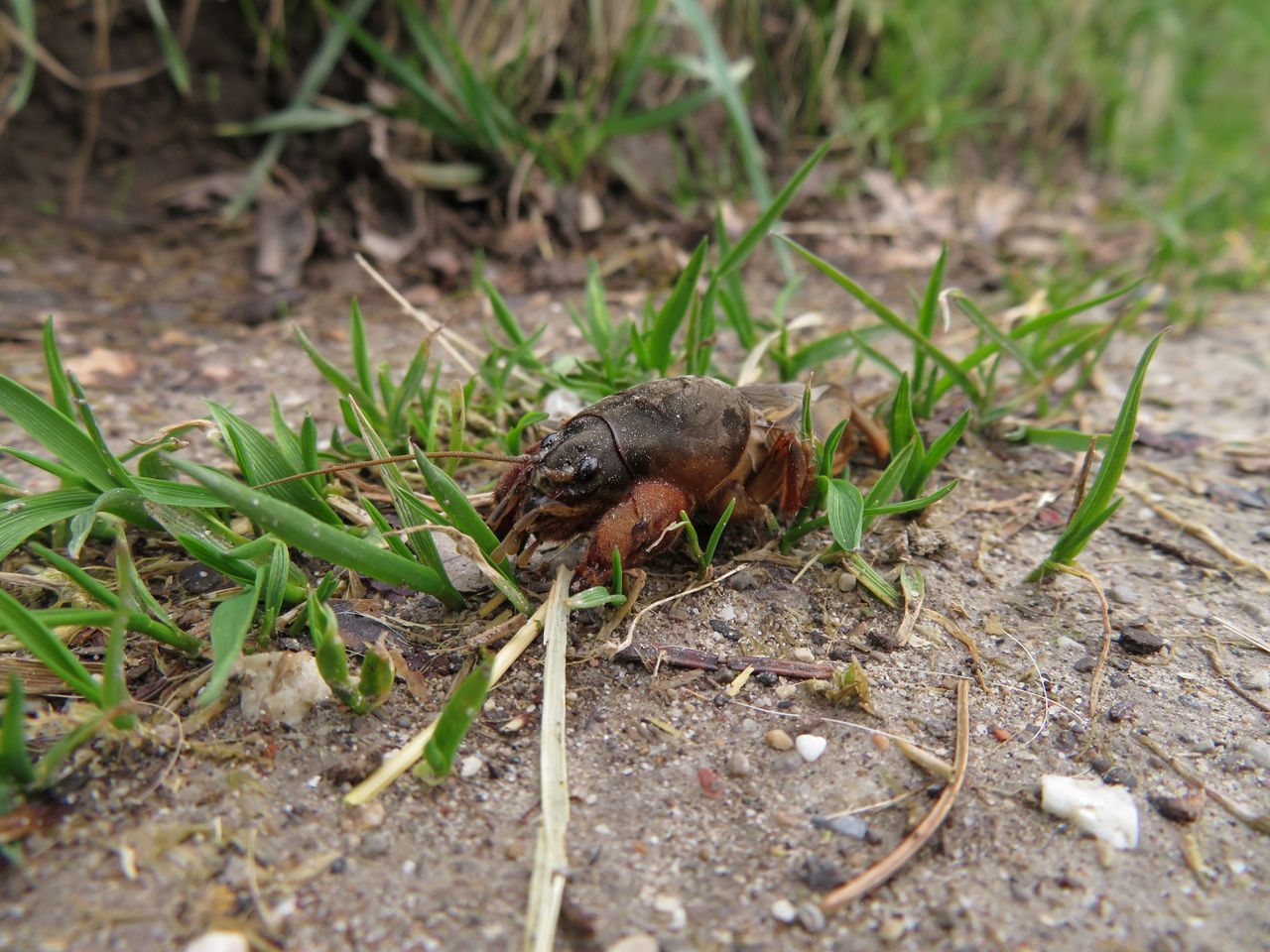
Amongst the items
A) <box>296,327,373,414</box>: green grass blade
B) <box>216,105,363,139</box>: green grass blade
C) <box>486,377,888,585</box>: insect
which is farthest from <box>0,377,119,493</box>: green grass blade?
<box>216,105,363,139</box>: green grass blade

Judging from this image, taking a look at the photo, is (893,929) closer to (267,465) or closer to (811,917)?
(811,917)

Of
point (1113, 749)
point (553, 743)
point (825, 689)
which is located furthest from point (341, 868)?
point (1113, 749)

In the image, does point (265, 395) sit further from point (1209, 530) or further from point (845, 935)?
point (1209, 530)

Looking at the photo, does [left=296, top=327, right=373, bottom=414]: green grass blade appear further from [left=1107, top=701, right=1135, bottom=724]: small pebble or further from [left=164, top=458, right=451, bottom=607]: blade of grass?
[left=1107, top=701, right=1135, bottom=724]: small pebble

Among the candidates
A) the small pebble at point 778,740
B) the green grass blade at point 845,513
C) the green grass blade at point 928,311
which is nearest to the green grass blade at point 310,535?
the small pebble at point 778,740

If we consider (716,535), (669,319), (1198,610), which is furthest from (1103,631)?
(669,319)

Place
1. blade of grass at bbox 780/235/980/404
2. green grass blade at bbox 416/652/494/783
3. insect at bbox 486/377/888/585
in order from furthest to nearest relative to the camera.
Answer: blade of grass at bbox 780/235/980/404 → insect at bbox 486/377/888/585 → green grass blade at bbox 416/652/494/783
